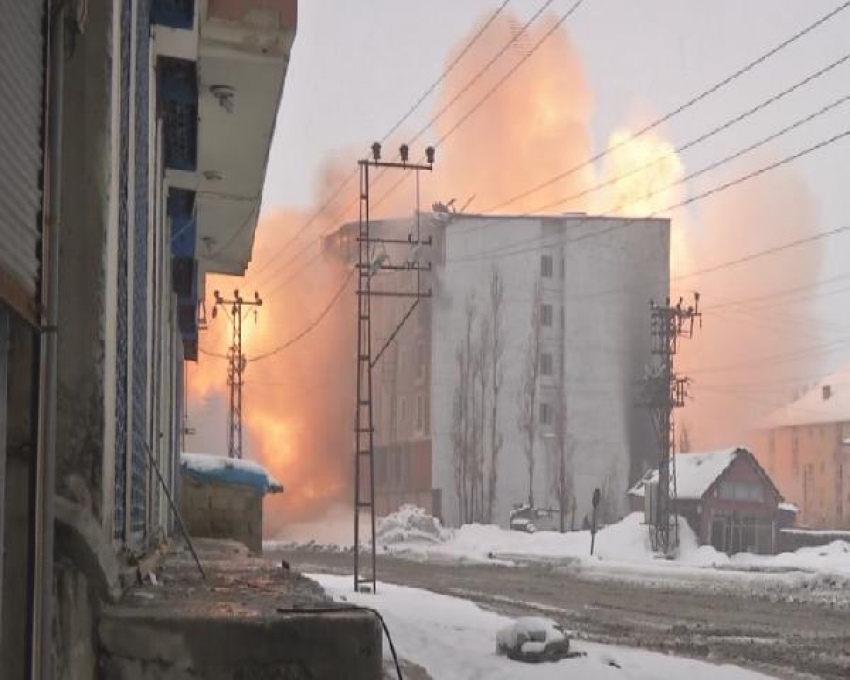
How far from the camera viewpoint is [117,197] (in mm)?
3881

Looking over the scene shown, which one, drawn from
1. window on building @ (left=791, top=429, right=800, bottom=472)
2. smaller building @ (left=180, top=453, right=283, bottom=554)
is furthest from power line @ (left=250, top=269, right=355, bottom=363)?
smaller building @ (left=180, top=453, right=283, bottom=554)

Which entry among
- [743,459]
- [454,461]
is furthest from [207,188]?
[454,461]

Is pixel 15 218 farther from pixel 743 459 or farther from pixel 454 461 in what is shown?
pixel 454 461

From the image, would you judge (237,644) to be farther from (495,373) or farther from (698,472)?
(495,373)

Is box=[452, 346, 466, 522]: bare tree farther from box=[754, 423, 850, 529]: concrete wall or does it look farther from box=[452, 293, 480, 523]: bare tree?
box=[754, 423, 850, 529]: concrete wall

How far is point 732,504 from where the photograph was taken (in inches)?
2040

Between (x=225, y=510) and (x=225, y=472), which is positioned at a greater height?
(x=225, y=472)

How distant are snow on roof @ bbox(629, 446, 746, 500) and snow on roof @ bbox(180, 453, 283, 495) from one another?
35717 millimetres

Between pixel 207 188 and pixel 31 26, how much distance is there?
9.51m

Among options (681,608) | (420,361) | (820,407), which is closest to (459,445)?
(420,361)

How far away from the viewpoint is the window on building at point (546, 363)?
66.1 meters

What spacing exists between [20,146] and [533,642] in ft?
44.7

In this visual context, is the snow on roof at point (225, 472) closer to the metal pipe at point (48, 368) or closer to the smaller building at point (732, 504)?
the metal pipe at point (48, 368)

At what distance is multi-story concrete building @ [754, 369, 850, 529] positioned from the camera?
242ft
